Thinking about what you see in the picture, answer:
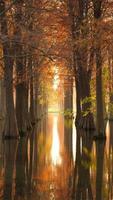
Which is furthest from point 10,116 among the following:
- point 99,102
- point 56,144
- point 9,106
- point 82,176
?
point 82,176

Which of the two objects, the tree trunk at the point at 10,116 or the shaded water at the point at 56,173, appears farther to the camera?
the tree trunk at the point at 10,116

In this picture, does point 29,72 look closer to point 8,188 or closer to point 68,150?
point 68,150

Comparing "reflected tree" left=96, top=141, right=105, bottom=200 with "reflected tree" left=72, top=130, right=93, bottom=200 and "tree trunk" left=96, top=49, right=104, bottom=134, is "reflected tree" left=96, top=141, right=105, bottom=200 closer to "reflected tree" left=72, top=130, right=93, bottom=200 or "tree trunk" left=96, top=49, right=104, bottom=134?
"reflected tree" left=72, top=130, right=93, bottom=200

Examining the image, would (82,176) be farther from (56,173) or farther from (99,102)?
(99,102)

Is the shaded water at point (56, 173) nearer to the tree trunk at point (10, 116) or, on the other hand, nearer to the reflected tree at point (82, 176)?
the reflected tree at point (82, 176)

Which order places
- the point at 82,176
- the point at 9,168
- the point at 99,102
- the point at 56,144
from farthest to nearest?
the point at 99,102 → the point at 56,144 → the point at 9,168 → the point at 82,176

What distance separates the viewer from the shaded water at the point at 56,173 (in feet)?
35.4

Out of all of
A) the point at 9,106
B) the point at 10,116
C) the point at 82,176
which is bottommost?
the point at 82,176

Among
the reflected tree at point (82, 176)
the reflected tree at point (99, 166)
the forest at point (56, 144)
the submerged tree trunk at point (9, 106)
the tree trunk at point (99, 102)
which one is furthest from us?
the submerged tree trunk at point (9, 106)

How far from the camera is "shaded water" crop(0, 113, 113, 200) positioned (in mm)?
10789

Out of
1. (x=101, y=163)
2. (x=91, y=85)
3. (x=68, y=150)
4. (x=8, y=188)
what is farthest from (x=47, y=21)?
(x=8, y=188)

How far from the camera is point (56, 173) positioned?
13867 mm

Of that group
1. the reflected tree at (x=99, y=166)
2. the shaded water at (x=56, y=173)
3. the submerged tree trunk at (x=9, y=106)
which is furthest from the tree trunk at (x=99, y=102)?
the submerged tree trunk at (x=9, y=106)

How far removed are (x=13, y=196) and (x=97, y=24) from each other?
39.0 ft
